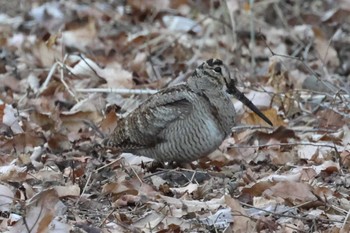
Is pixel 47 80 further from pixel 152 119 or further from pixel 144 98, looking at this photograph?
pixel 152 119

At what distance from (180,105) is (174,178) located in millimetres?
476

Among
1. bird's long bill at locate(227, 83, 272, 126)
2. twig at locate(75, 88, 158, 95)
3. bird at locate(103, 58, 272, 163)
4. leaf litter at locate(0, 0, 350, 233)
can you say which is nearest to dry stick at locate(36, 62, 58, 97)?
leaf litter at locate(0, 0, 350, 233)

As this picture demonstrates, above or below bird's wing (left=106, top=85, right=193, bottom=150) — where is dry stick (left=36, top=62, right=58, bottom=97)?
below

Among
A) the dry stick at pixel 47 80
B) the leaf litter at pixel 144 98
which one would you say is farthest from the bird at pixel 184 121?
the dry stick at pixel 47 80

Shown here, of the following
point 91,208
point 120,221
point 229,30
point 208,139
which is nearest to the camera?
point 120,221

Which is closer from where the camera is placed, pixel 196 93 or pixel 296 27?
pixel 196 93

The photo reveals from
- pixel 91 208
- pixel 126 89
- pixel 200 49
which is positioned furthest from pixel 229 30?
pixel 91 208

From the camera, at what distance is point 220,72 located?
645cm

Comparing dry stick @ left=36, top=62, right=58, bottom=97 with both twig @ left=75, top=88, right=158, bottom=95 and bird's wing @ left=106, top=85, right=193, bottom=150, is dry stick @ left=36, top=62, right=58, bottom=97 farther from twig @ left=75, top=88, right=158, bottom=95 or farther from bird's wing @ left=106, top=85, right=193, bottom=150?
bird's wing @ left=106, top=85, right=193, bottom=150

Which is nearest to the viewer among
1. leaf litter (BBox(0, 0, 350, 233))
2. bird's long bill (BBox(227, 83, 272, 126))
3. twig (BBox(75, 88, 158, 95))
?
leaf litter (BBox(0, 0, 350, 233))

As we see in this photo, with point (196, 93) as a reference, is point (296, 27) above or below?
below

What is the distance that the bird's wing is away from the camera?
6.24m

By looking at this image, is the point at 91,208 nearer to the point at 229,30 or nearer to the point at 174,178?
the point at 174,178

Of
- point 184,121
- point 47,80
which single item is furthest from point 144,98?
point 184,121
